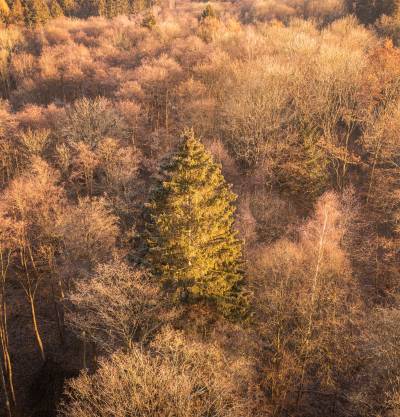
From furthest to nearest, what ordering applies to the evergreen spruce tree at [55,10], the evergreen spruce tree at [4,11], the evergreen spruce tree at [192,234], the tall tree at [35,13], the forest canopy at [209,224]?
the evergreen spruce tree at [55,10]
the evergreen spruce tree at [4,11]
the tall tree at [35,13]
the evergreen spruce tree at [192,234]
the forest canopy at [209,224]

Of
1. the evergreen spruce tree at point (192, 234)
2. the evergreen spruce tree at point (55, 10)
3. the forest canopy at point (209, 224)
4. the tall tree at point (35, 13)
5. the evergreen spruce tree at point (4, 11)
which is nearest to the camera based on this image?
the forest canopy at point (209, 224)

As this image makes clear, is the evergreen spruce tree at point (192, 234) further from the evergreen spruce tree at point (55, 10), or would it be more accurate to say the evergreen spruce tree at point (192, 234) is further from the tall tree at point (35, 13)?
the evergreen spruce tree at point (55, 10)

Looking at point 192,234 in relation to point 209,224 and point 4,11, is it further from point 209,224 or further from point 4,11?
point 4,11

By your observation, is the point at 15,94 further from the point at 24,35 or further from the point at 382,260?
the point at 382,260

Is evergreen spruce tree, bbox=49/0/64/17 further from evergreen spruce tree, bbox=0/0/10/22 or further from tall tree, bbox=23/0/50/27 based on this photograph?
evergreen spruce tree, bbox=0/0/10/22

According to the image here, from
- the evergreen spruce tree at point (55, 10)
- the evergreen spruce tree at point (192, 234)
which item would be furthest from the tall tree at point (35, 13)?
the evergreen spruce tree at point (192, 234)

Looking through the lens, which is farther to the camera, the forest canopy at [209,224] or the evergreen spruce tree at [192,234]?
the evergreen spruce tree at [192,234]

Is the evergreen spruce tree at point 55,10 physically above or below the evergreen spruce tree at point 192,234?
above

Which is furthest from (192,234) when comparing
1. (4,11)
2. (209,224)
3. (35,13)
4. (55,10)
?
→ (4,11)

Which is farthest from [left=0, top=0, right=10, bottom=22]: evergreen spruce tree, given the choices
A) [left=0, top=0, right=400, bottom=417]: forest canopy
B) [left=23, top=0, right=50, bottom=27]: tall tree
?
[left=0, top=0, right=400, bottom=417]: forest canopy
